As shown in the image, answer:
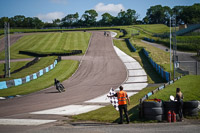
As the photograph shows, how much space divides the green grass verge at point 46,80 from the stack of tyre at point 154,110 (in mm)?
17475

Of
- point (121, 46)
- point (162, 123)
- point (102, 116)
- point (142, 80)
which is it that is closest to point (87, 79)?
point (142, 80)

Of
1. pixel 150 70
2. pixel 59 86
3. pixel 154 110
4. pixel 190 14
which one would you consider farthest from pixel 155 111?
pixel 190 14

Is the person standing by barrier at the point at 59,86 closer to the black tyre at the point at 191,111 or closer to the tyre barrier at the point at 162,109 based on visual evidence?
the tyre barrier at the point at 162,109

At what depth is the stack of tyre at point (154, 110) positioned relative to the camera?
1262 centimetres

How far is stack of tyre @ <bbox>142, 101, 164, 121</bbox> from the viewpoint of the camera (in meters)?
12.6

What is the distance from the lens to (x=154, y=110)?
12.6m

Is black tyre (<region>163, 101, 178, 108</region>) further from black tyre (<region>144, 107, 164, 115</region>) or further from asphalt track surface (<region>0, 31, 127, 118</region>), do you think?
asphalt track surface (<region>0, 31, 127, 118</region>)

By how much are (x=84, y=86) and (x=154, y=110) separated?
17386 millimetres

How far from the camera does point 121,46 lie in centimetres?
6875

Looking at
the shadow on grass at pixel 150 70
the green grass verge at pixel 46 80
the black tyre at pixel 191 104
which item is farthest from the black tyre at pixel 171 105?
the shadow on grass at pixel 150 70

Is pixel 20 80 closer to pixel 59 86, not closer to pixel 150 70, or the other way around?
pixel 59 86

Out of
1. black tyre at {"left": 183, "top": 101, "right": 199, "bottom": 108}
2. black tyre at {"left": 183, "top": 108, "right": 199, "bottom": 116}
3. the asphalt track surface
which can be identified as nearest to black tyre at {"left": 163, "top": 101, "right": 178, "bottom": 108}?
black tyre at {"left": 183, "top": 101, "right": 199, "bottom": 108}

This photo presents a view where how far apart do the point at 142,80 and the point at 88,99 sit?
1300cm

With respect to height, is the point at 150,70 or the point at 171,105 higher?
the point at 171,105
